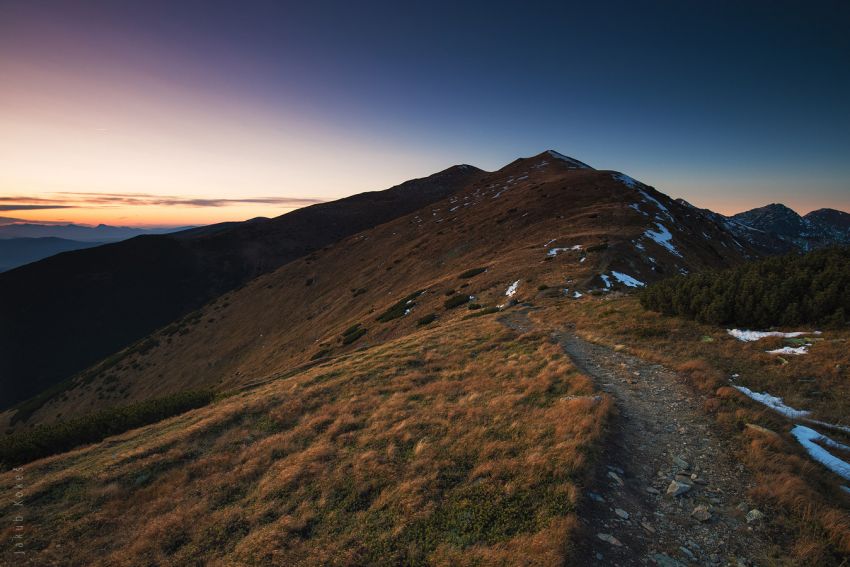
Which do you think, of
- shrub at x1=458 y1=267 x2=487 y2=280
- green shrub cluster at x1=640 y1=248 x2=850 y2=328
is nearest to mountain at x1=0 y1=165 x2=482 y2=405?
shrub at x1=458 y1=267 x2=487 y2=280

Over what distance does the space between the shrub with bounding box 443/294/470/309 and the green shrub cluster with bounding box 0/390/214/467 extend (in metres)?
17.5

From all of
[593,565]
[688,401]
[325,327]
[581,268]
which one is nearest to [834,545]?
[593,565]

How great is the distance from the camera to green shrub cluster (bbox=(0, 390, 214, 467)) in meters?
14.2

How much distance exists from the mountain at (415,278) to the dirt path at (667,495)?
1584 centimetres

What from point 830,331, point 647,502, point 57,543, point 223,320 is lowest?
point 223,320

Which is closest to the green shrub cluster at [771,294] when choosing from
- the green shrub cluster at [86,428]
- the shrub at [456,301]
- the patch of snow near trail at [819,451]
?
the patch of snow near trail at [819,451]

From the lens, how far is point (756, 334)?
42.1ft

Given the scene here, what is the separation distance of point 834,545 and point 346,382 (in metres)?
14.1

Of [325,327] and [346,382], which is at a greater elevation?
[346,382]

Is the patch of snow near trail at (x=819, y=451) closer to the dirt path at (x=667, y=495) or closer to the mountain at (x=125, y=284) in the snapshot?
the dirt path at (x=667, y=495)

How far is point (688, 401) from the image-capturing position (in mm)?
9727

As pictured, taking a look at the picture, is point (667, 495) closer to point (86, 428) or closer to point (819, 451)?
point (819, 451)

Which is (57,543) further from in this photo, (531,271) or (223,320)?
(223,320)

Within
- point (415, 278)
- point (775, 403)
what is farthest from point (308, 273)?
point (775, 403)
